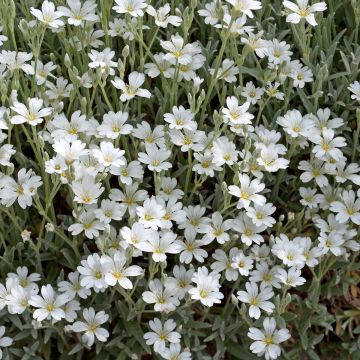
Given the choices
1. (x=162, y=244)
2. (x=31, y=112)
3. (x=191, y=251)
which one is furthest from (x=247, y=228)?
(x=31, y=112)

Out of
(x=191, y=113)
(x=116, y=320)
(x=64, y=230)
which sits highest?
(x=191, y=113)

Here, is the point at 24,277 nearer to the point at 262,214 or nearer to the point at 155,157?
the point at 155,157

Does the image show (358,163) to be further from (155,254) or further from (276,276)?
(155,254)

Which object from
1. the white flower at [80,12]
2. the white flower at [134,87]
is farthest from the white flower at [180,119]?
the white flower at [80,12]

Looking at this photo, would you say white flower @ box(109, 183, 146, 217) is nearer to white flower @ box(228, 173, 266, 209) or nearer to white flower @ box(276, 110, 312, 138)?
white flower @ box(228, 173, 266, 209)

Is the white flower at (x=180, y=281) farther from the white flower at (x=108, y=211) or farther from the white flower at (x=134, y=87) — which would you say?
the white flower at (x=134, y=87)

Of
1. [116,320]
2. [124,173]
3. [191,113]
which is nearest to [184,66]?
[191,113]

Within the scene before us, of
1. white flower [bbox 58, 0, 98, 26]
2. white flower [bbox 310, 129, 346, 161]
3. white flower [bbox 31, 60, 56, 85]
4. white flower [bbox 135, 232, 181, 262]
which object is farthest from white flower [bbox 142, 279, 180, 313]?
white flower [bbox 58, 0, 98, 26]
